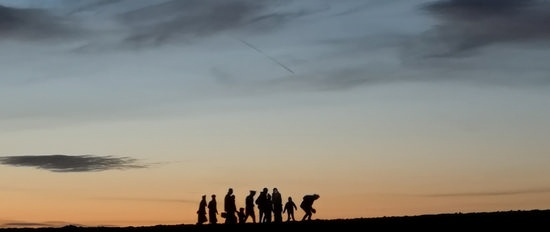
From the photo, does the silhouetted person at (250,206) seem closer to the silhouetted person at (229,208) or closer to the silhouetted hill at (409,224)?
the silhouetted person at (229,208)

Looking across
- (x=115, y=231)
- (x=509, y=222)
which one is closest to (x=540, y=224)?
(x=509, y=222)

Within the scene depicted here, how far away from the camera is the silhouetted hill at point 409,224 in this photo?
51969mm

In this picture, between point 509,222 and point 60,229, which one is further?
point 60,229

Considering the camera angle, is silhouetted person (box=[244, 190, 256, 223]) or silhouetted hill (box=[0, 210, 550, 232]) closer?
silhouetted hill (box=[0, 210, 550, 232])

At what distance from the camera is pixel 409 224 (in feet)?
177

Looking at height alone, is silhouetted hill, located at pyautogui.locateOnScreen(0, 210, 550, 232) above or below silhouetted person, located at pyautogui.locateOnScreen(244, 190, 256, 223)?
below

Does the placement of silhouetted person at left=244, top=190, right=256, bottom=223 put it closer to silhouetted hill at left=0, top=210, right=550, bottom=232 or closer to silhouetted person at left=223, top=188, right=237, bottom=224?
silhouetted person at left=223, top=188, right=237, bottom=224

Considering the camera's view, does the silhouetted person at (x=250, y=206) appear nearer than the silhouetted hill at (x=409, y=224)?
No

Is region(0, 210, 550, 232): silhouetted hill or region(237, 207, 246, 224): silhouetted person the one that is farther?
region(237, 207, 246, 224): silhouetted person

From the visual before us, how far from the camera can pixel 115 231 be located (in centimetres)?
5641

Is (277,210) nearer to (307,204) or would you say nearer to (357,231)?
(307,204)

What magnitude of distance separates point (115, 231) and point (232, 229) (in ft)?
18.5

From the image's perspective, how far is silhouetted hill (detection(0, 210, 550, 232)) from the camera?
2046 inches

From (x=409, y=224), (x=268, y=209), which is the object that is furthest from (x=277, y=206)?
(x=409, y=224)
